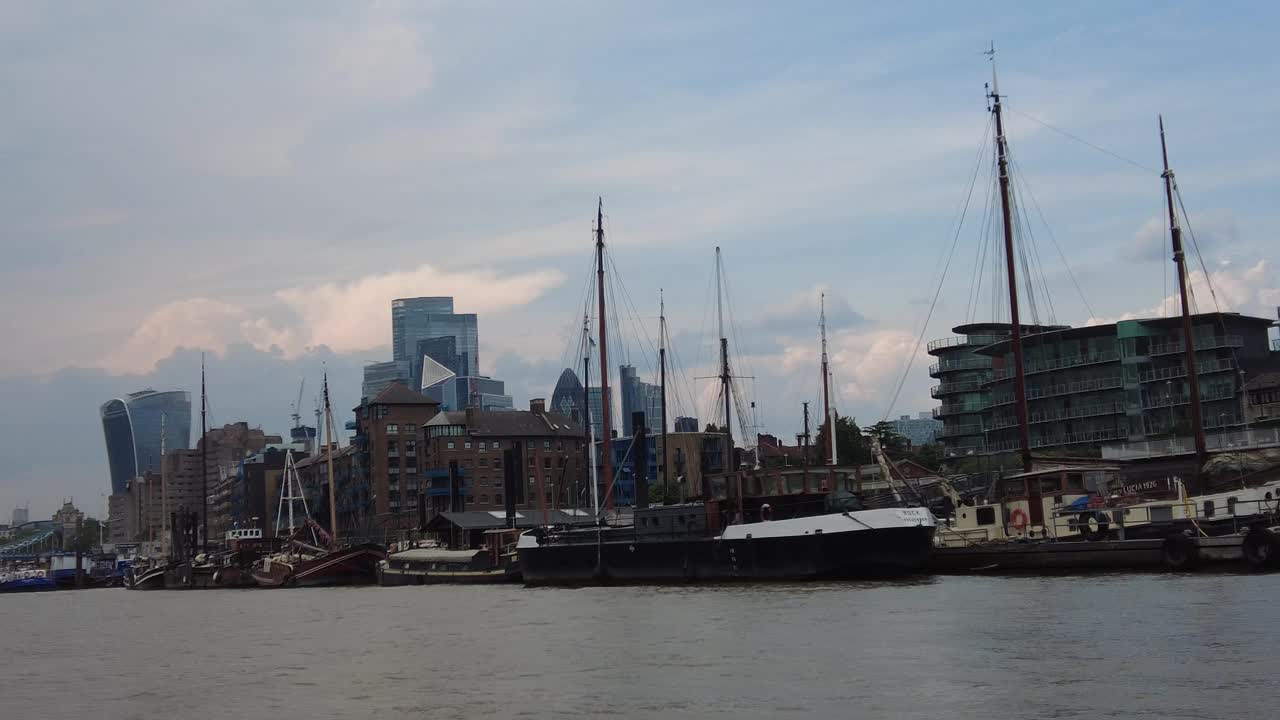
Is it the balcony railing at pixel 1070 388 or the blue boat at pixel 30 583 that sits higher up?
the balcony railing at pixel 1070 388

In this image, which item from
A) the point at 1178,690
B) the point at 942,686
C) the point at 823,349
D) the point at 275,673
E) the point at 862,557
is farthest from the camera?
the point at 823,349

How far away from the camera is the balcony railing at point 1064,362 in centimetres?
13388

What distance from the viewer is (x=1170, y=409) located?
12850cm

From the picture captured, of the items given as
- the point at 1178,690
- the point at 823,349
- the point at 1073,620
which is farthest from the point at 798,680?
the point at 823,349

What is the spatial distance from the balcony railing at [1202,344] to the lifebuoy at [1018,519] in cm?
6911

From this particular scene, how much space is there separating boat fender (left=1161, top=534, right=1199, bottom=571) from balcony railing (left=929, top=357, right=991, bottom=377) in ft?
306

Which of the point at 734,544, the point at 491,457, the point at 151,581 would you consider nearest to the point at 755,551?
the point at 734,544

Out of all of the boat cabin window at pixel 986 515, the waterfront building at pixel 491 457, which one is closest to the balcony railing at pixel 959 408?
the waterfront building at pixel 491 457

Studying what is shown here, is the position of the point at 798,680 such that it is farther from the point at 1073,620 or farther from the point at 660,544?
the point at 660,544

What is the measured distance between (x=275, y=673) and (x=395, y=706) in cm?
986

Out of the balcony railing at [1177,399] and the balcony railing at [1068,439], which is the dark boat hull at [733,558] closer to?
the balcony railing at [1177,399]

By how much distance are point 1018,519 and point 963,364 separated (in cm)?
8842

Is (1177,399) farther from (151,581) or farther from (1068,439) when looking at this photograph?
(151,581)

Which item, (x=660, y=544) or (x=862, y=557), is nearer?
(x=862, y=557)
